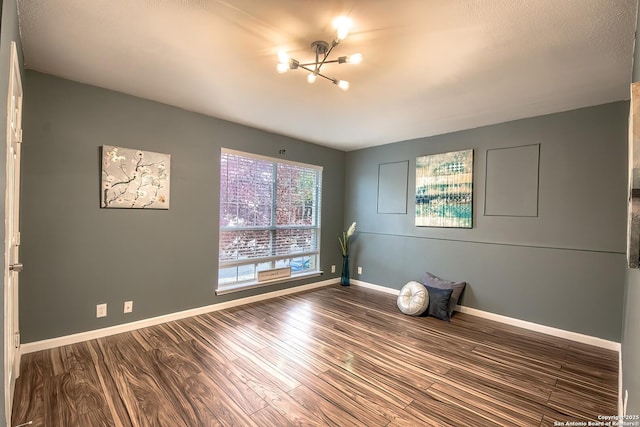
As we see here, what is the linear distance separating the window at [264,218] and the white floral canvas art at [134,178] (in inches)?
29.3

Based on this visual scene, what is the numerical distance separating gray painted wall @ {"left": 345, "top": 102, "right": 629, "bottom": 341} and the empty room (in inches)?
0.9

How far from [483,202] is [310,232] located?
105 inches

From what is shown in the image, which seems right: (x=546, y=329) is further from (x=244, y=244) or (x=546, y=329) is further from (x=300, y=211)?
(x=244, y=244)

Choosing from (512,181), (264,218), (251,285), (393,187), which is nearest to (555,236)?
(512,181)

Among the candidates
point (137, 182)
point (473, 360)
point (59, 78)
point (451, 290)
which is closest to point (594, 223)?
point (451, 290)

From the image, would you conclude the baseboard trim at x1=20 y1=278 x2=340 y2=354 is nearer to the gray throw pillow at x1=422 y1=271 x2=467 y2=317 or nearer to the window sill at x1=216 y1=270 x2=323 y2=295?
the window sill at x1=216 y1=270 x2=323 y2=295

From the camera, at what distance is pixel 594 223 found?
3035 mm

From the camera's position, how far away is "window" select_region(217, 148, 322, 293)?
392 cm

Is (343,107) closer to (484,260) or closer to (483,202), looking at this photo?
(483,202)

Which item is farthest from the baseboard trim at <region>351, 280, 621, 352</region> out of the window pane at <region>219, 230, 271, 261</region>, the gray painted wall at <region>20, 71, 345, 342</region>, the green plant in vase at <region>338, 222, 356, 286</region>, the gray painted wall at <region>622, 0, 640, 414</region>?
the gray painted wall at <region>20, 71, 345, 342</region>

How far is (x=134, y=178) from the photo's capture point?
306 centimetres

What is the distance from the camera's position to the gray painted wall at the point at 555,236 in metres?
2.94

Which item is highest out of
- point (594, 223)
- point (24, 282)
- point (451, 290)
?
point (594, 223)

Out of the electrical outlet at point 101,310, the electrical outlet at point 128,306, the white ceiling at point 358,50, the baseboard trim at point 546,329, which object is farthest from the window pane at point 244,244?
the baseboard trim at point 546,329
